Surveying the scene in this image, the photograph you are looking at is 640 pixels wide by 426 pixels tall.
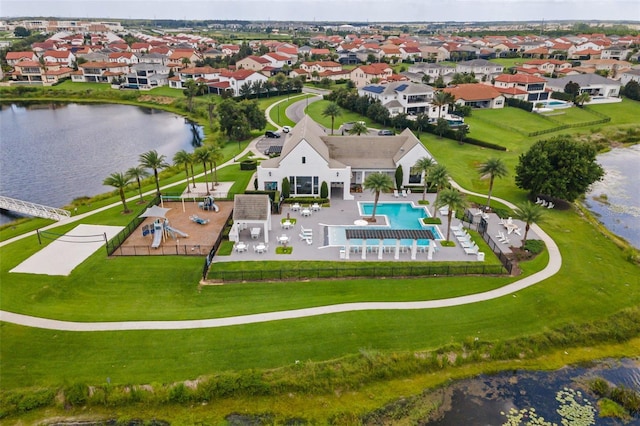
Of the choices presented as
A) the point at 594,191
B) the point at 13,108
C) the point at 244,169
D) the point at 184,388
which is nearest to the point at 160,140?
the point at 244,169

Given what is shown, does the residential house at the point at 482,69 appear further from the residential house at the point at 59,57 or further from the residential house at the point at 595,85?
the residential house at the point at 59,57

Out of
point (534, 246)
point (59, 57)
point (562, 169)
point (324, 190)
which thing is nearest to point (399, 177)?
point (324, 190)

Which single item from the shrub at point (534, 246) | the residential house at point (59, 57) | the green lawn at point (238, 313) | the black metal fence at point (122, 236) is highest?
the residential house at point (59, 57)

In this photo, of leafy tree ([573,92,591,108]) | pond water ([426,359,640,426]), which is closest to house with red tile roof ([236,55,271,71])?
leafy tree ([573,92,591,108])

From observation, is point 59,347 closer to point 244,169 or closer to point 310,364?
point 310,364

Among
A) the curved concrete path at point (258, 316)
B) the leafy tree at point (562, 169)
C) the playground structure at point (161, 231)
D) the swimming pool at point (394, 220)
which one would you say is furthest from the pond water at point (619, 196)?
the playground structure at point (161, 231)

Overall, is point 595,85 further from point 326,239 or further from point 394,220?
point 326,239

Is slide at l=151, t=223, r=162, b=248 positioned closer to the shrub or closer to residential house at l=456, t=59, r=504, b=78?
the shrub
